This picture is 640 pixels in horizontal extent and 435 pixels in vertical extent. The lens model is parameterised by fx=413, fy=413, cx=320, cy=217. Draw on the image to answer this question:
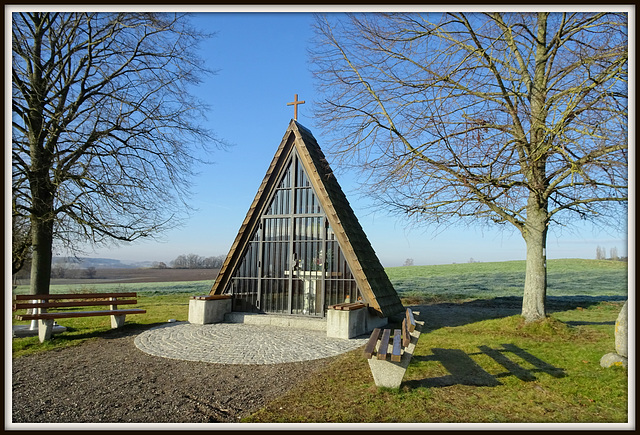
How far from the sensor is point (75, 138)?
1158 centimetres

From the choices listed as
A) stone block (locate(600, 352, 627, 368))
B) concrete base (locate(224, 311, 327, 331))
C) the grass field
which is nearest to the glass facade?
concrete base (locate(224, 311, 327, 331))

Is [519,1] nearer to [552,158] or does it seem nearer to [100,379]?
[552,158]

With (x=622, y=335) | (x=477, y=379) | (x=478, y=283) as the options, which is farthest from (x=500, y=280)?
(x=477, y=379)

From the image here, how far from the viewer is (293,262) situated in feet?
39.2

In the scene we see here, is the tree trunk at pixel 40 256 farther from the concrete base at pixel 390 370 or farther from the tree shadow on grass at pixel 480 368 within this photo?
the tree shadow on grass at pixel 480 368

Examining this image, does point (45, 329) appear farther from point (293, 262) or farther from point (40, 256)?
point (293, 262)

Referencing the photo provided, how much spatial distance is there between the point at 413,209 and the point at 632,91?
20.0 feet

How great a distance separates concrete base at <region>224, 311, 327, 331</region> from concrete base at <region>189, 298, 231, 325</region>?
32 centimetres

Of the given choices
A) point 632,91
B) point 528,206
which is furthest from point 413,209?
point 632,91

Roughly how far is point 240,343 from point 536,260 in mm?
7795

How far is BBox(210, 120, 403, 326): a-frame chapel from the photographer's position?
37.3ft

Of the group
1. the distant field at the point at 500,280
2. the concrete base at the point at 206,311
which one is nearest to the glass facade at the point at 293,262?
the concrete base at the point at 206,311

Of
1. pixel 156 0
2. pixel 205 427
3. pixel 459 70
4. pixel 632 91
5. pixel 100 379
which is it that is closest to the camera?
pixel 205 427

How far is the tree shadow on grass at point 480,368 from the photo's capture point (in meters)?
6.41
